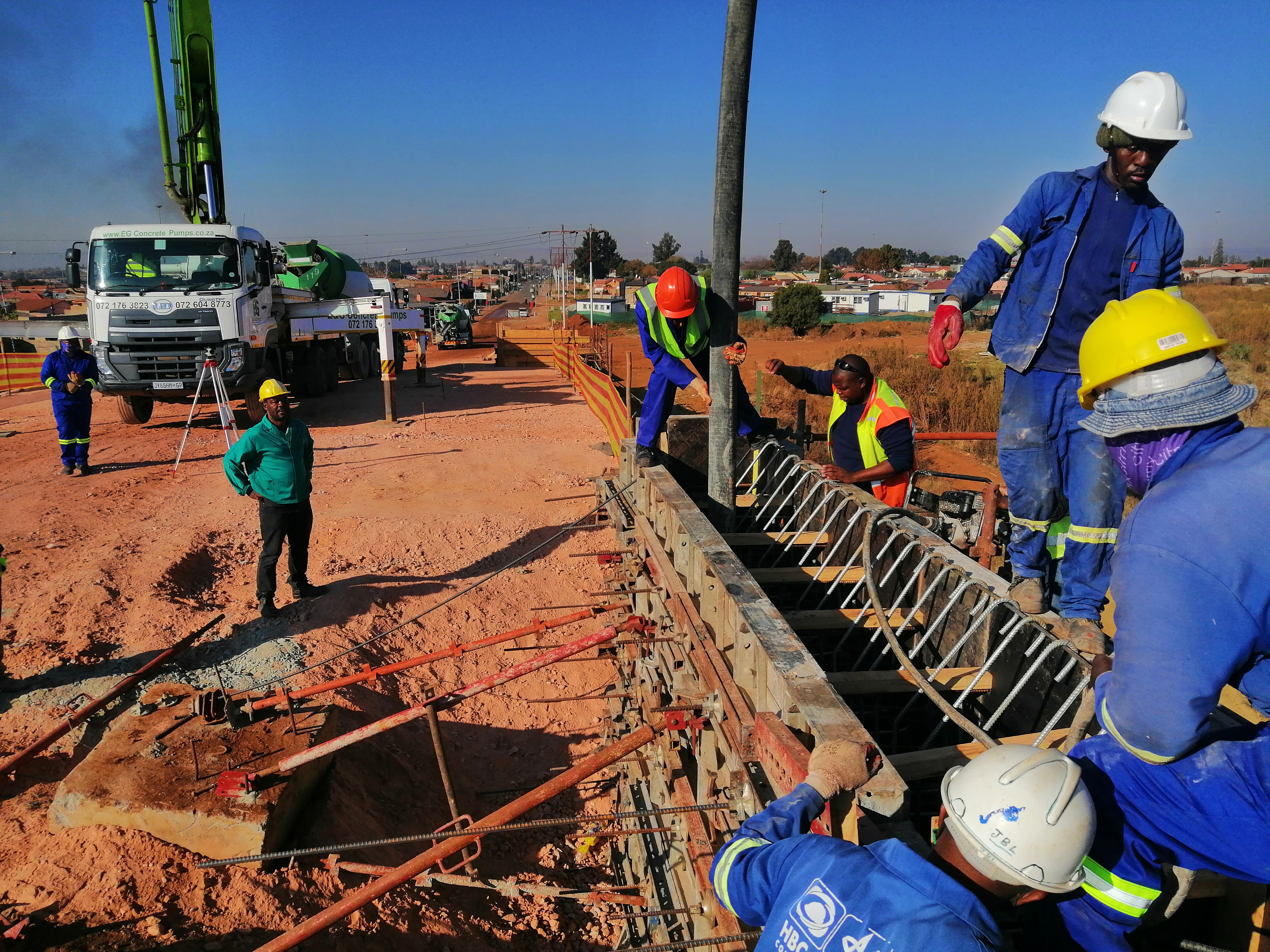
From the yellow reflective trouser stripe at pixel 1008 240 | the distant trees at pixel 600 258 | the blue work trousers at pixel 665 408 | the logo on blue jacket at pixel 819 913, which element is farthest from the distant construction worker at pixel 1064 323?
the distant trees at pixel 600 258

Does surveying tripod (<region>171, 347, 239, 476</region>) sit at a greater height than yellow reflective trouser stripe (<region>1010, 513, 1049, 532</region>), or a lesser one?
lesser

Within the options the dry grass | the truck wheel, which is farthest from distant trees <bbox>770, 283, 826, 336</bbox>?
the truck wheel

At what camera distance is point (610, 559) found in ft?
22.6

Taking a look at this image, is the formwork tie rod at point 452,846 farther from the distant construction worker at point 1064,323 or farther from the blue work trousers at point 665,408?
the blue work trousers at point 665,408

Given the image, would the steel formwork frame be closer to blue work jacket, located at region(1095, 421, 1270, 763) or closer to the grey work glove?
the grey work glove

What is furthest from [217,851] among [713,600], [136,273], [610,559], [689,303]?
[136,273]

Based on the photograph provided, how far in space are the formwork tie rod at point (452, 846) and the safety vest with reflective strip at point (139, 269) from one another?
12.2 m

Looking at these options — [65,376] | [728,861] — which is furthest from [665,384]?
[65,376]

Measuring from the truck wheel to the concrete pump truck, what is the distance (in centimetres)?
2

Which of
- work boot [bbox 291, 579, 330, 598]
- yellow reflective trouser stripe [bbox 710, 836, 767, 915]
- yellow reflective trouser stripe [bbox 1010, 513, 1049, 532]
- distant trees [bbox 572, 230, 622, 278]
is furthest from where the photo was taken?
distant trees [bbox 572, 230, 622, 278]

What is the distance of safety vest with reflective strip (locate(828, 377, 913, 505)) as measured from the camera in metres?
5.30

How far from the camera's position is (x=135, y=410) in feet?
46.6

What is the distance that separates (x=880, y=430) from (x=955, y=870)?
3839 mm

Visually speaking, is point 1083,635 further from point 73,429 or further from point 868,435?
point 73,429
